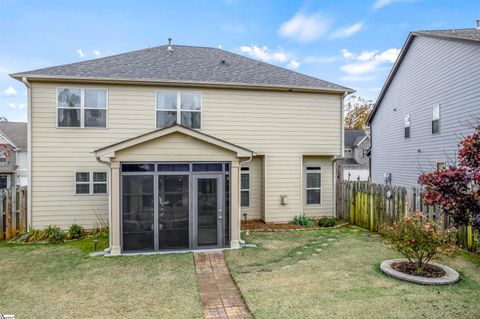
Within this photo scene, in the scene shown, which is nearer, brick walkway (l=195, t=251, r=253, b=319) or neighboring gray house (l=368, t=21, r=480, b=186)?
brick walkway (l=195, t=251, r=253, b=319)

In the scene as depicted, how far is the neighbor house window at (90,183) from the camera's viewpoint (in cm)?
1062

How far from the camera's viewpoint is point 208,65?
1267 cm

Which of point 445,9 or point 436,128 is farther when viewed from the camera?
point 445,9

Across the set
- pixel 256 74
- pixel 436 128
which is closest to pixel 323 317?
pixel 256 74

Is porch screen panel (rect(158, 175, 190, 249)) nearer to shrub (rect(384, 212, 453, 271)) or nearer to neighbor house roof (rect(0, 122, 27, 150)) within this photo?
shrub (rect(384, 212, 453, 271))

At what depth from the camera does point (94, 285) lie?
599 centimetres

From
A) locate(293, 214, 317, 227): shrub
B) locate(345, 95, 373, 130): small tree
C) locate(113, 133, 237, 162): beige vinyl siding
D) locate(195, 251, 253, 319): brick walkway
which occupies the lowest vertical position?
locate(195, 251, 253, 319): brick walkway

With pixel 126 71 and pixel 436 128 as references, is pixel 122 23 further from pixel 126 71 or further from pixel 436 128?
pixel 436 128

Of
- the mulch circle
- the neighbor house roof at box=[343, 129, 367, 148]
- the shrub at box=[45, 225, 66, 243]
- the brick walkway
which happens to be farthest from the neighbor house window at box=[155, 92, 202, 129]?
the neighbor house roof at box=[343, 129, 367, 148]

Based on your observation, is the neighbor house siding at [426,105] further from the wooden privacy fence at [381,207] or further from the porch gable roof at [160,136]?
the porch gable roof at [160,136]

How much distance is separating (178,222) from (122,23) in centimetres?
1203

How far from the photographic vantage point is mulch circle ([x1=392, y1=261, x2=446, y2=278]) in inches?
242

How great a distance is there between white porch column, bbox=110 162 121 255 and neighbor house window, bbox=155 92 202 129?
3.64 m

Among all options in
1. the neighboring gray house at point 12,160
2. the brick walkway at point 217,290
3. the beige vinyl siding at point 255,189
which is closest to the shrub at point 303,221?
the beige vinyl siding at point 255,189
